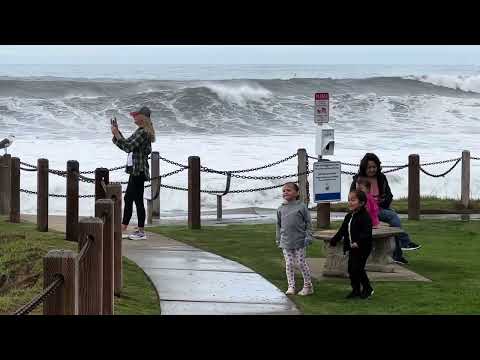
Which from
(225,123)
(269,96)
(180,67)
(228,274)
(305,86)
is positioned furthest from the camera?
(180,67)

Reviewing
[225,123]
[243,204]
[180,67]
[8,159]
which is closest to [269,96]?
[225,123]

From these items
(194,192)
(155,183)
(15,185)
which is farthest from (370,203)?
(155,183)

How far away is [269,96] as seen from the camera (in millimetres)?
60281

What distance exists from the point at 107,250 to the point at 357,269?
2.85 metres

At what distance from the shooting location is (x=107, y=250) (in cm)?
915

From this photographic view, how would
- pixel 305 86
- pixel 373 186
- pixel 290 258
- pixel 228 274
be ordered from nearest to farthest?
pixel 290 258
pixel 228 274
pixel 373 186
pixel 305 86

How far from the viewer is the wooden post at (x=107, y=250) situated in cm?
891

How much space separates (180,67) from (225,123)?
3386 centimetres

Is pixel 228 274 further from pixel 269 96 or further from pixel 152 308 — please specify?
pixel 269 96

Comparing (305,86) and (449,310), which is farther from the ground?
(305,86)

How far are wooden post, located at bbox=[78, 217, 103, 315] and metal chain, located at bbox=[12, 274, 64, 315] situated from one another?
1.58 meters

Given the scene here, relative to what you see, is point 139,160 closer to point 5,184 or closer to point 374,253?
point 5,184

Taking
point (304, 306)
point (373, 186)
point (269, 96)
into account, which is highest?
point (269, 96)

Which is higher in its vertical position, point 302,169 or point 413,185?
point 302,169
